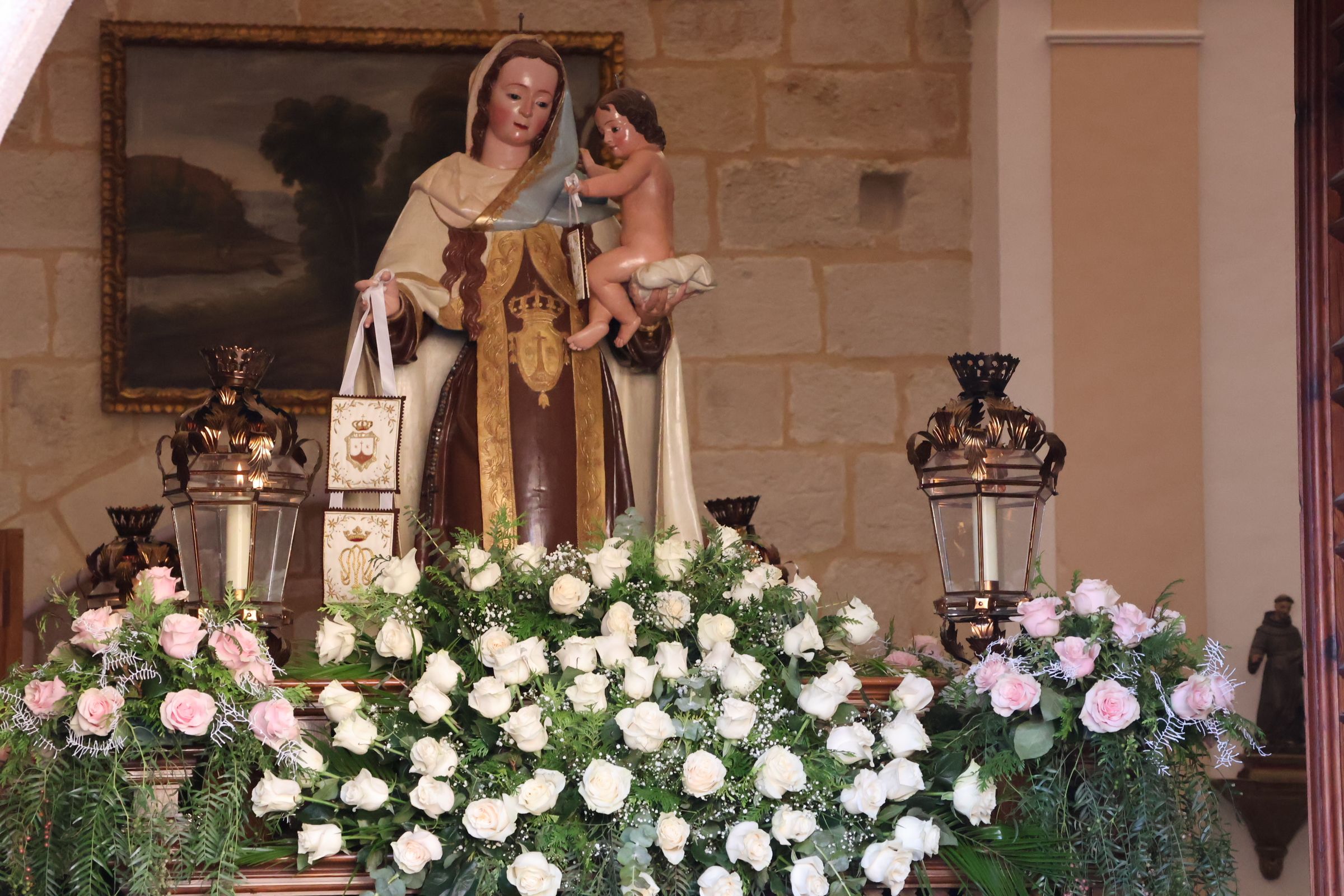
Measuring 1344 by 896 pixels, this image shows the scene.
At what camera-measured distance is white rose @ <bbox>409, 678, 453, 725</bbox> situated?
2320 mm

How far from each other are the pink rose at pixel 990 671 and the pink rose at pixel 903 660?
0.28 m

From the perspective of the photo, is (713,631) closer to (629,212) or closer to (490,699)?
(490,699)

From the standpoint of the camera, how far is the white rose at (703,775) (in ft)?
7.41

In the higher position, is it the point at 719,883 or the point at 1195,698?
the point at 1195,698

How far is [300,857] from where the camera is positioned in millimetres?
2293

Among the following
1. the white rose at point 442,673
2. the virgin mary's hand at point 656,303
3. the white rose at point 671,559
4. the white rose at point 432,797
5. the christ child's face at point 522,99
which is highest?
the christ child's face at point 522,99

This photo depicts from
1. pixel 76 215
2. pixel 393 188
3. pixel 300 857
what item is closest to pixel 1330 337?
pixel 300 857

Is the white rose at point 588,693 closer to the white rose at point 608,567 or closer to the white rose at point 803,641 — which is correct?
the white rose at point 608,567

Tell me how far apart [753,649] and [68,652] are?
3.29 feet

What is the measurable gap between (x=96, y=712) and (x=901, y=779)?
3.69 ft

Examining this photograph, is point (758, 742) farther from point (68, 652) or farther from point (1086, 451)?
point (1086, 451)

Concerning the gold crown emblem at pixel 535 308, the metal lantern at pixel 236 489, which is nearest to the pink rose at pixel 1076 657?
the metal lantern at pixel 236 489

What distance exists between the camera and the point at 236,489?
289 centimetres

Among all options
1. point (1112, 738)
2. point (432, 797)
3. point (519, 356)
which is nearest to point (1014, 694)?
point (1112, 738)
